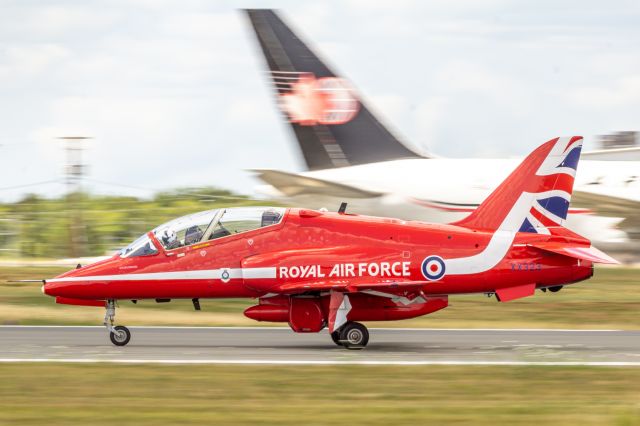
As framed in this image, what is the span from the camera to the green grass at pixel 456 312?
76.1 feet

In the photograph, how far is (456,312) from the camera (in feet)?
82.7

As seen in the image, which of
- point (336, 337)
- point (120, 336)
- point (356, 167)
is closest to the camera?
point (336, 337)

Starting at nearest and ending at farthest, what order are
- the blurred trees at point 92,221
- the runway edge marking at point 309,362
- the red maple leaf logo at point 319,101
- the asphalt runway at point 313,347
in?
the runway edge marking at point 309,362 < the asphalt runway at point 313,347 < the red maple leaf logo at point 319,101 < the blurred trees at point 92,221

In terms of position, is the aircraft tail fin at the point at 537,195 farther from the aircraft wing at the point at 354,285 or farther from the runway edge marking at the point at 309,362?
the runway edge marking at the point at 309,362

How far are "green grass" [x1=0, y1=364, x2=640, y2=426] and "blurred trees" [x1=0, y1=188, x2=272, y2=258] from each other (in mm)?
24647

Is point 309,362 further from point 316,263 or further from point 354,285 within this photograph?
point 316,263

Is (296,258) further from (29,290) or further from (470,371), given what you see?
(29,290)

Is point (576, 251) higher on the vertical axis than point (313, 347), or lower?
higher

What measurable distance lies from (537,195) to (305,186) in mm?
16118

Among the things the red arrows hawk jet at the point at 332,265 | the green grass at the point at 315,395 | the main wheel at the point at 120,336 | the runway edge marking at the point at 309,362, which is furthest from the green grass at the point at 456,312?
the green grass at the point at 315,395

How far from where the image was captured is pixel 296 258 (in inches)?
701

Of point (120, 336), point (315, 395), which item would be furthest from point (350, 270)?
point (315, 395)

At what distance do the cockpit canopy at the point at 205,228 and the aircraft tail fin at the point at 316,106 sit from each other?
16023 mm

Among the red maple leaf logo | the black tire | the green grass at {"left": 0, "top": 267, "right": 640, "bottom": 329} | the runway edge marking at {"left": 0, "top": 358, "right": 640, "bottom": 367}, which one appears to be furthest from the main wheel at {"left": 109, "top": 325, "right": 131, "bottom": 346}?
the red maple leaf logo
